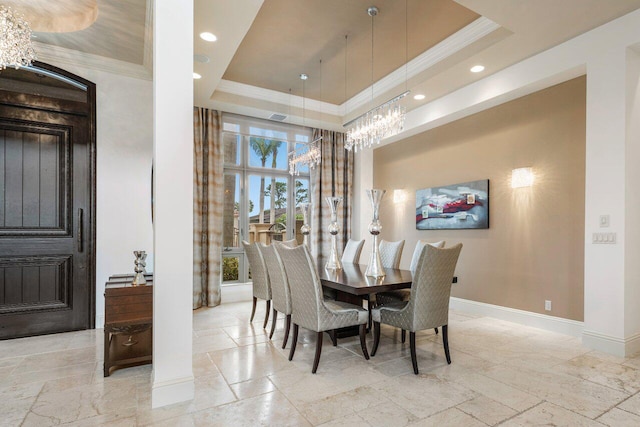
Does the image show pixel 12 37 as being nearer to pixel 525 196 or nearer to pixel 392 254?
pixel 392 254

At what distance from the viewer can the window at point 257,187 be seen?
5.53m

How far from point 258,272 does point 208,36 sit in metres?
2.57

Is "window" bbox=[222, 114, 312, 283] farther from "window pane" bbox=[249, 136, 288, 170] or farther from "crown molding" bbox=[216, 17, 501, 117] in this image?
"crown molding" bbox=[216, 17, 501, 117]

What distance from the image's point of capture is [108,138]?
3.96m

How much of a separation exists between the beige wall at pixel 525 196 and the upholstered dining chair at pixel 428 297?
5.69 feet

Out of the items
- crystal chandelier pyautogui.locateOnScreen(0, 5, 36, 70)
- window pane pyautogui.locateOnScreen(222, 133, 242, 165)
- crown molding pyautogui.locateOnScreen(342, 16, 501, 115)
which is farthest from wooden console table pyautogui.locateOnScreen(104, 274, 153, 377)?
crown molding pyautogui.locateOnScreen(342, 16, 501, 115)

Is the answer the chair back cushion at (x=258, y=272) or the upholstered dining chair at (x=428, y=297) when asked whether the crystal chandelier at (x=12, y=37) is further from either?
the upholstered dining chair at (x=428, y=297)

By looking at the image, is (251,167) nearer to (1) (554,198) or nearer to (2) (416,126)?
(2) (416,126)

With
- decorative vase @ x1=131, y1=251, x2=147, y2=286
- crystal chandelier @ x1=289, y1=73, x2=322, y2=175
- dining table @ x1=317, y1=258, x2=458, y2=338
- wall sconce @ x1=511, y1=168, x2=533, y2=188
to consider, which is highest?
crystal chandelier @ x1=289, y1=73, x2=322, y2=175

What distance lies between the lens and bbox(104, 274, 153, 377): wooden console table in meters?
2.56

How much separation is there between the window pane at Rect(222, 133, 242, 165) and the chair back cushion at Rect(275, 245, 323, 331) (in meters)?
2.99

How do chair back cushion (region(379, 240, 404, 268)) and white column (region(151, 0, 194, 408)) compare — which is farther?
chair back cushion (region(379, 240, 404, 268))

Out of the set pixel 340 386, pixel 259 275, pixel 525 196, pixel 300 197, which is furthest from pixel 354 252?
pixel 340 386

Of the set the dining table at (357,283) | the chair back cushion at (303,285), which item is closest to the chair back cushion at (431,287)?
the dining table at (357,283)
